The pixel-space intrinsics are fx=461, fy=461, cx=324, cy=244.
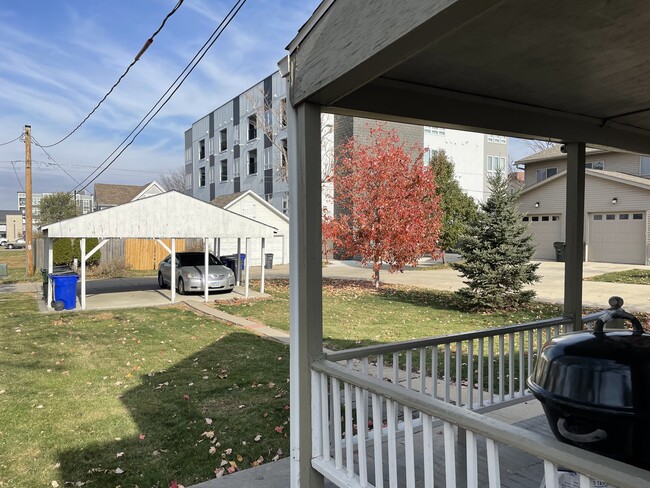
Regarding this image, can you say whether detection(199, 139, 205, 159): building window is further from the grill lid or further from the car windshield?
the grill lid

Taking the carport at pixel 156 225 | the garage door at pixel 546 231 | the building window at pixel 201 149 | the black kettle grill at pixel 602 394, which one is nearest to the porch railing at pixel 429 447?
the black kettle grill at pixel 602 394

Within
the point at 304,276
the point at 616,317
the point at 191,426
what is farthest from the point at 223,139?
the point at 616,317

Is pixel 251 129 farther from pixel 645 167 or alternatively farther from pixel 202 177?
pixel 645 167

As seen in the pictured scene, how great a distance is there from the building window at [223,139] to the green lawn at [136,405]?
32.2m

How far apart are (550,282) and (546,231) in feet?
32.9

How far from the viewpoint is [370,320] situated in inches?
408

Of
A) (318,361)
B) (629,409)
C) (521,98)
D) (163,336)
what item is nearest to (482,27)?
(521,98)

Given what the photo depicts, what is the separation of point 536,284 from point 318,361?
14750 mm

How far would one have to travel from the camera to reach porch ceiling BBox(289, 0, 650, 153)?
2.00m

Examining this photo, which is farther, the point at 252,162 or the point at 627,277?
the point at 252,162

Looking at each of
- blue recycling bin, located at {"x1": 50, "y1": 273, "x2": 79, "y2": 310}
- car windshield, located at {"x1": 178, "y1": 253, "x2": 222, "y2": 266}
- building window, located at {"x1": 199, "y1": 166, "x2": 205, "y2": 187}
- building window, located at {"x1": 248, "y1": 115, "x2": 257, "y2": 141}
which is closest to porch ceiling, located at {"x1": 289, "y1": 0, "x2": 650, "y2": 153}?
blue recycling bin, located at {"x1": 50, "y1": 273, "x2": 79, "y2": 310}

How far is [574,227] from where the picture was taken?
426 centimetres

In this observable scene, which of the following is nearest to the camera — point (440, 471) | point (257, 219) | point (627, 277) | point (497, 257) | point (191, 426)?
point (440, 471)

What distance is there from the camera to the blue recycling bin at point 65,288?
11914mm
